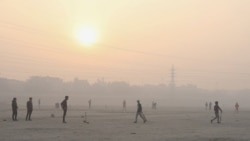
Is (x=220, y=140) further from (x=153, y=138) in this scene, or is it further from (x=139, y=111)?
(x=139, y=111)

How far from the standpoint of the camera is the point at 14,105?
3406 cm

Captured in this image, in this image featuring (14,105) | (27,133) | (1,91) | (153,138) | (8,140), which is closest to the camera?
(8,140)

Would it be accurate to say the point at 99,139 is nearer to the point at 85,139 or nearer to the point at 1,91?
the point at 85,139

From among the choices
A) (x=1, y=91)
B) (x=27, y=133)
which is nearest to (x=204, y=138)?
(x=27, y=133)

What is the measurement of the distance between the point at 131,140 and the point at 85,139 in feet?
7.20

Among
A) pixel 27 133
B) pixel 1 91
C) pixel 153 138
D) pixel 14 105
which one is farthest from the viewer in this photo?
pixel 1 91

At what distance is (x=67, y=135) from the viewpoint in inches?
878

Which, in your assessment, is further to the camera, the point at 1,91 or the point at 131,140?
the point at 1,91

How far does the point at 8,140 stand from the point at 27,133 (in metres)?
3.49

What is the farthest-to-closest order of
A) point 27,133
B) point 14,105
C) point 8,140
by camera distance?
point 14,105 → point 27,133 → point 8,140

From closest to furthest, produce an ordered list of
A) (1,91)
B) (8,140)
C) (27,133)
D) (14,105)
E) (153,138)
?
Answer: 1. (8,140)
2. (153,138)
3. (27,133)
4. (14,105)
5. (1,91)

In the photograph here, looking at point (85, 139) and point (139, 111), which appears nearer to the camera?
point (85, 139)

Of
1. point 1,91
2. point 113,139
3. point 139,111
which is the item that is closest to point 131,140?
point 113,139

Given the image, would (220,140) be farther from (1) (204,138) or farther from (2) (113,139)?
(2) (113,139)
